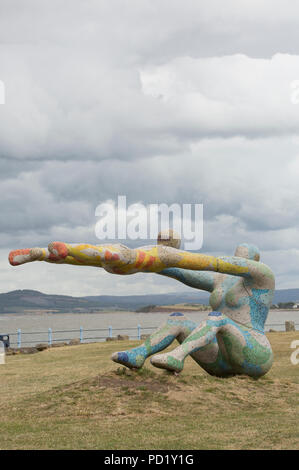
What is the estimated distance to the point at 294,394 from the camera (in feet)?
33.9

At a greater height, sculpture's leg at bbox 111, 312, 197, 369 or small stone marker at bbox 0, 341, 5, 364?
sculpture's leg at bbox 111, 312, 197, 369

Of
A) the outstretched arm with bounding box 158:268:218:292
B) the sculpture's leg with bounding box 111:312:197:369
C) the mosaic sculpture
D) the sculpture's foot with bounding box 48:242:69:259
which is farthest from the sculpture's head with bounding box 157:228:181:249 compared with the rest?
the sculpture's foot with bounding box 48:242:69:259

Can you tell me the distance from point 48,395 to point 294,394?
3.87 meters

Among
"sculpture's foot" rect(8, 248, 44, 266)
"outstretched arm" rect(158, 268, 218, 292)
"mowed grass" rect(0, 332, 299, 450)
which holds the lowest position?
"mowed grass" rect(0, 332, 299, 450)

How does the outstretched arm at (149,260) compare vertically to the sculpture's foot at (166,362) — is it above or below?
above

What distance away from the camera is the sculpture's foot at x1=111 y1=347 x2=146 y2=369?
375 inches

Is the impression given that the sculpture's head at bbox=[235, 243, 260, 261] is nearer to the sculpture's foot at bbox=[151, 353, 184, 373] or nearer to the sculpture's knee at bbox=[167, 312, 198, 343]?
the sculpture's knee at bbox=[167, 312, 198, 343]

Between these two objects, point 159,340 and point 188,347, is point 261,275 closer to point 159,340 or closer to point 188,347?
point 188,347

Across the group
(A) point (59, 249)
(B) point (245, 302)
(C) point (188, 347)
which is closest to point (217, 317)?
(C) point (188, 347)

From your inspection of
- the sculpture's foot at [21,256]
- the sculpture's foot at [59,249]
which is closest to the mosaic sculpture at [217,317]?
the sculpture's foot at [59,249]

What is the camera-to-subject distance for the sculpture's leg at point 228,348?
932cm

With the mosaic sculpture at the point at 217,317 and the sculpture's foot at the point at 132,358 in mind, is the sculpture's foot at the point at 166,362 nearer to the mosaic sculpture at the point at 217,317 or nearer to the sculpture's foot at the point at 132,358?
the mosaic sculpture at the point at 217,317

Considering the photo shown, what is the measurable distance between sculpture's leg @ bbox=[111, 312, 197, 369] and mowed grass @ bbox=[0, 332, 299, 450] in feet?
0.98

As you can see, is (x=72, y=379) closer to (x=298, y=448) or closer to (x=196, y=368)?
(x=196, y=368)
